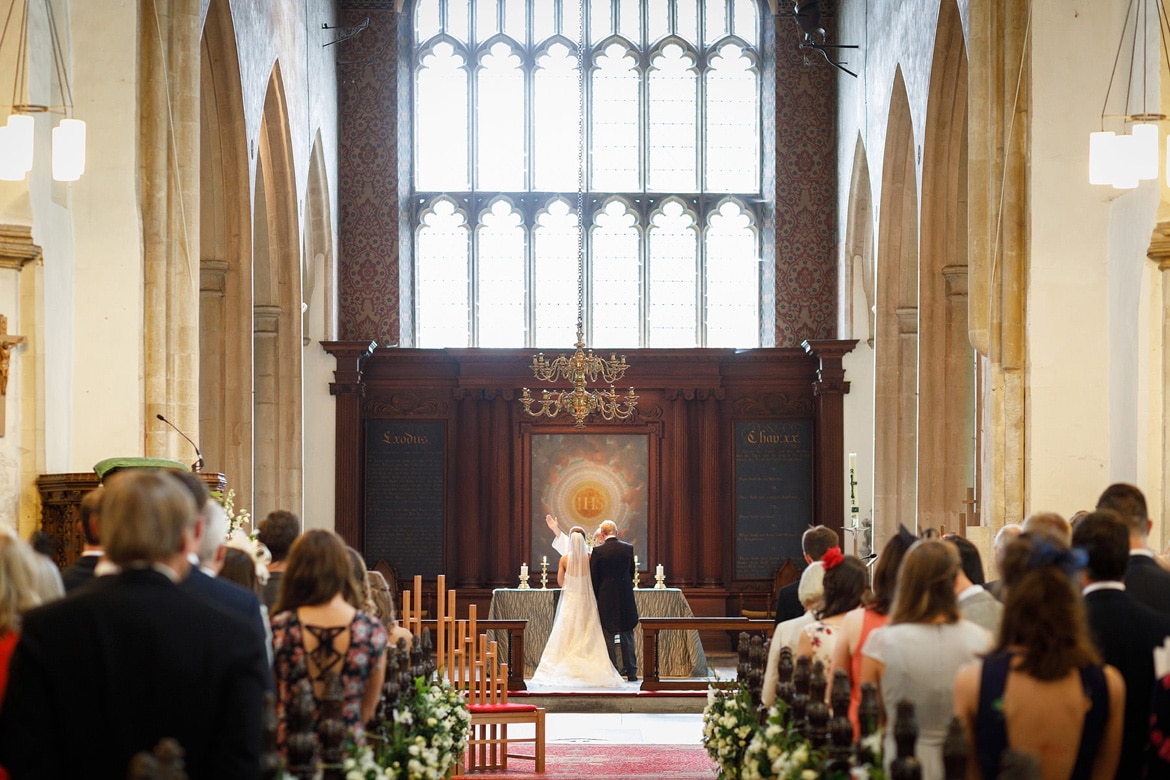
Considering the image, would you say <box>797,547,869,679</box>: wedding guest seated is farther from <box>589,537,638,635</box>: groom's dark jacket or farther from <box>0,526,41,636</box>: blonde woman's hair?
<box>589,537,638,635</box>: groom's dark jacket

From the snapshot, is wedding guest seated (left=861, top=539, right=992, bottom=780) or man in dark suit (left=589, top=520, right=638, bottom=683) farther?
man in dark suit (left=589, top=520, right=638, bottom=683)

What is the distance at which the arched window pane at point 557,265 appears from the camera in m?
20.0

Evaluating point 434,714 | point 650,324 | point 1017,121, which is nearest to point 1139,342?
point 1017,121

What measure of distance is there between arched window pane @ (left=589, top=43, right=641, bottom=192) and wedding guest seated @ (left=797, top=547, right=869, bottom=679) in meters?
14.6

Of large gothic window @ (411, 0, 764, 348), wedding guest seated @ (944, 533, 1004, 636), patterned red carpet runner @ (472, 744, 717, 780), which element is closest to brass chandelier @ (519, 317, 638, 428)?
large gothic window @ (411, 0, 764, 348)

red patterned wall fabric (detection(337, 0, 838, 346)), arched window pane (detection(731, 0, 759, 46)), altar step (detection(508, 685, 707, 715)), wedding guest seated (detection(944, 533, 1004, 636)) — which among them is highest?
arched window pane (detection(731, 0, 759, 46))

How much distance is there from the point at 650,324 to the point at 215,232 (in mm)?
6827

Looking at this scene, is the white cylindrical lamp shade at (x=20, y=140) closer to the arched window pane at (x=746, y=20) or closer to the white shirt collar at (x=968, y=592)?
the white shirt collar at (x=968, y=592)

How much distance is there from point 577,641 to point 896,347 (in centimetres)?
527

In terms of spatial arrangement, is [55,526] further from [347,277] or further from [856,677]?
[347,277]

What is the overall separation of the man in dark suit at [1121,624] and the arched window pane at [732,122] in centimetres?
1595

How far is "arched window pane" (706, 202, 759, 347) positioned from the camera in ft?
65.4

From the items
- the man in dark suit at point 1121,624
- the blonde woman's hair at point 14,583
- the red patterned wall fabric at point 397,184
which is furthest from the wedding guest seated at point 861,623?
the red patterned wall fabric at point 397,184

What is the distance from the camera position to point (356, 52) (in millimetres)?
19562
